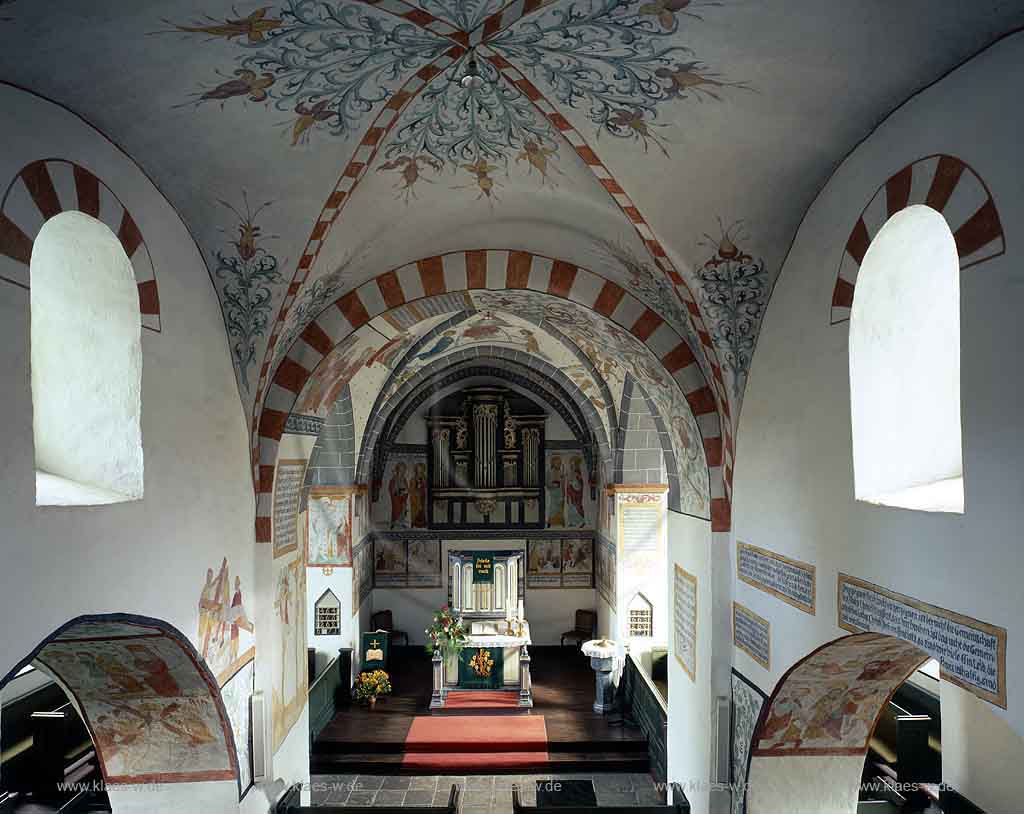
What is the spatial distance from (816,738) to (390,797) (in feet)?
20.4

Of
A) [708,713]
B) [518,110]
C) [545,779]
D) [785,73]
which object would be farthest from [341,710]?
[785,73]

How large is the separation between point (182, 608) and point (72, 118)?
307cm

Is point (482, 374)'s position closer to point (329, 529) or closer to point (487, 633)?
point (329, 529)

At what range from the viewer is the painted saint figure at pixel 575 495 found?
56.6ft

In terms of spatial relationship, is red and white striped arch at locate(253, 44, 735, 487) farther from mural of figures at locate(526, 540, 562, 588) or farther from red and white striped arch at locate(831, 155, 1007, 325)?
mural of figures at locate(526, 540, 562, 588)

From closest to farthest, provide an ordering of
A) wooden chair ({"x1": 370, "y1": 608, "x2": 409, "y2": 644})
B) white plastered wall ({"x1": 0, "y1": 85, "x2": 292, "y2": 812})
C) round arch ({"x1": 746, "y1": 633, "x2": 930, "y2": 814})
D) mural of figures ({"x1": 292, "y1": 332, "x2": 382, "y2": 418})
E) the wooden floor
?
white plastered wall ({"x1": 0, "y1": 85, "x2": 292, "y2": 812}), round arch ({"x1": 746, "y1": 633, "x2": 930, "y2": 814}), mural of figures ({"x1": 292, "y1": 332, "x2": 382, "y2": 418}), the wooden floor, wooden chair ({"x1": 370, "y1": 608, "x2": 409, "y2": 644})

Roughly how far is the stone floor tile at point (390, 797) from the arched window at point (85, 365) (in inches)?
277

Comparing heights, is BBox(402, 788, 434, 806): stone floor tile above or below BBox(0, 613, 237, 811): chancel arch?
below

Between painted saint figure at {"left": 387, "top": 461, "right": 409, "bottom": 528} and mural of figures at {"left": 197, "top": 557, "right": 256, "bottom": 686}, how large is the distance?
10142 mm

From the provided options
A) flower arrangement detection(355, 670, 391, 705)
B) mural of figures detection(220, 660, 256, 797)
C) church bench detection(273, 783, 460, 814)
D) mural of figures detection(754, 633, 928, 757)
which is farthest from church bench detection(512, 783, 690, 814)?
flower arrangement detection(355, 670, 391, 705)

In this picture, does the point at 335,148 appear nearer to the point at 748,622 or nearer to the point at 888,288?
the point at 888,288

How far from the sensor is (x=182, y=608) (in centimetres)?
566

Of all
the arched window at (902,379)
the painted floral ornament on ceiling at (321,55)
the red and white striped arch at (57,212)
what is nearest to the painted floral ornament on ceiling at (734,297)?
the arched window at (902,379)

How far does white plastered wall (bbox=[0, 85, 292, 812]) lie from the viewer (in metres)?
3.88
